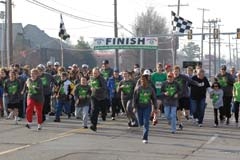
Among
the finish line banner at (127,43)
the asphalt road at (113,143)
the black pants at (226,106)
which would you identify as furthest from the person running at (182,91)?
the finish line banner at (127,43)

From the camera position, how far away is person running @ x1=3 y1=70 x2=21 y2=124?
19.2m

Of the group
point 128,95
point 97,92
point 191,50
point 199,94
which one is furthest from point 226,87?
point 191,50

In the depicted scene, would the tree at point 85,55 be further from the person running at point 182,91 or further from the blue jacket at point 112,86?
the person running at point 182,91

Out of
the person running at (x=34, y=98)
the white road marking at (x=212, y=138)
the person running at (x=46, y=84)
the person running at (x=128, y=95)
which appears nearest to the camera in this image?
the white road marking at (x=212, y=138)

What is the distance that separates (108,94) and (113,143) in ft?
19.3

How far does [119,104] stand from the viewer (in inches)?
862

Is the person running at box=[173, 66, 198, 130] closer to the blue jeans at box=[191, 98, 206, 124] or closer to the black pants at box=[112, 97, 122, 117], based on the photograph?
the blue jeans at box=[191, 98, 206, 124]

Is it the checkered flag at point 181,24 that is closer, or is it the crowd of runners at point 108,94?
the crowd of runners at point 108,94

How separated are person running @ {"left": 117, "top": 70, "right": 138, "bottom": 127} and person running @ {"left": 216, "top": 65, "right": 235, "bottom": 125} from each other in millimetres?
3395

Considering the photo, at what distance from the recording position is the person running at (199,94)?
1911 centimetres

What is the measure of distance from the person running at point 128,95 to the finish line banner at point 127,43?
23135 mm

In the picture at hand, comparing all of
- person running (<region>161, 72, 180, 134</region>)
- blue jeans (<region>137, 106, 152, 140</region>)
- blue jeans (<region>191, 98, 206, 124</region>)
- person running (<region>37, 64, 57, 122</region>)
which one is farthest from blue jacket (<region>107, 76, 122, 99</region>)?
blue jeans (<region>137, 106, 152, 140</region>)

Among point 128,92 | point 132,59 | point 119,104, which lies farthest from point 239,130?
point 132,59

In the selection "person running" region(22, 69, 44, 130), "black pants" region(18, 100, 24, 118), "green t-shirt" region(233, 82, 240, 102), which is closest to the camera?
"person running" region(22, 69, 44, 130)
